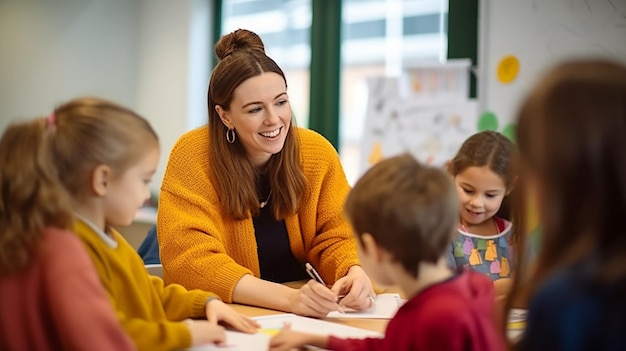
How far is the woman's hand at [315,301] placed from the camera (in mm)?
1383

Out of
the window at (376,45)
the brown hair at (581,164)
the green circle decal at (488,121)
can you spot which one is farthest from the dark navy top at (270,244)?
the window at (376,45)

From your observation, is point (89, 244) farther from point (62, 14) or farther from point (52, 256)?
point (62, 14)

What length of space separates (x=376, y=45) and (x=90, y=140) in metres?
2.94

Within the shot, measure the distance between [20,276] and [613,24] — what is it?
2.69 metres

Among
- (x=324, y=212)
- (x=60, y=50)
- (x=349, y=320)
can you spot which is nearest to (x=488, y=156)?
(x=324, y=212)

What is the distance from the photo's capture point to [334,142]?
3.94 meters

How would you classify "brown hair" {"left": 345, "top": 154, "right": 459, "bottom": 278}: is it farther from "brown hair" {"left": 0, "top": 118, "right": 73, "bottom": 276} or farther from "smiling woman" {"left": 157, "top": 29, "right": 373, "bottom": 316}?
"smiling woman" {"left": 157, "top": 29, "right": 373, "bottom": 316}

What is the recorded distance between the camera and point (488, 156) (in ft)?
5.71

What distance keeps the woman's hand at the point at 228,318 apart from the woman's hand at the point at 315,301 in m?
0.14

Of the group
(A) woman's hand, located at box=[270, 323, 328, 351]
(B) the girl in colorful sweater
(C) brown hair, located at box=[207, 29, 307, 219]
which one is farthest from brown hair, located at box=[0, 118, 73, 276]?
(B) the girl in colorful sweater

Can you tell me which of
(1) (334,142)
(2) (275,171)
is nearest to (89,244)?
(2) (275,171)

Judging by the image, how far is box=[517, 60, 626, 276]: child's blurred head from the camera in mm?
728

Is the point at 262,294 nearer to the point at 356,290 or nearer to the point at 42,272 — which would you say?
the point at 356,290

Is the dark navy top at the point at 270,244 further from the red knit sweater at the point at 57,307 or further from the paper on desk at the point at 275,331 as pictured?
the red knit sweater at the point at 57,307
